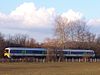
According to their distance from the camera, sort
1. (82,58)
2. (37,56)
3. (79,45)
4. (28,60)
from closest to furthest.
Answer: (28,60), (37,56), (82,58), (79,45)

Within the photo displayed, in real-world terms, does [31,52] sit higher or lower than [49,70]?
higher

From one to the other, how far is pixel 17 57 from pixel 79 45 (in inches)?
1208

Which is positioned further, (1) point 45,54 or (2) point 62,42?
(2) point 62,42

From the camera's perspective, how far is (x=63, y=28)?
391 feet

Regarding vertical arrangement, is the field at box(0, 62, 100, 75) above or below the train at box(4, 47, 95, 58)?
below

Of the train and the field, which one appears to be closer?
the field

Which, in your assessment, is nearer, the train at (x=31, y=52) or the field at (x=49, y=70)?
the field at (x=49, y=70)

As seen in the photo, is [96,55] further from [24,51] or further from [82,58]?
[24,51]

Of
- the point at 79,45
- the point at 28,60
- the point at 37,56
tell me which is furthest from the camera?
the point at 79,45

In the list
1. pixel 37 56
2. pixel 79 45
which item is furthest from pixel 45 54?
pixel 79 45

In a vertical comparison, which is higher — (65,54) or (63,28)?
(63,28)

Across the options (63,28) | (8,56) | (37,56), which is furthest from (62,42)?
(8,56)

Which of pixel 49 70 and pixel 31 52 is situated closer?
pixel 49 70

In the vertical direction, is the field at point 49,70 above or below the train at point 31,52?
below
